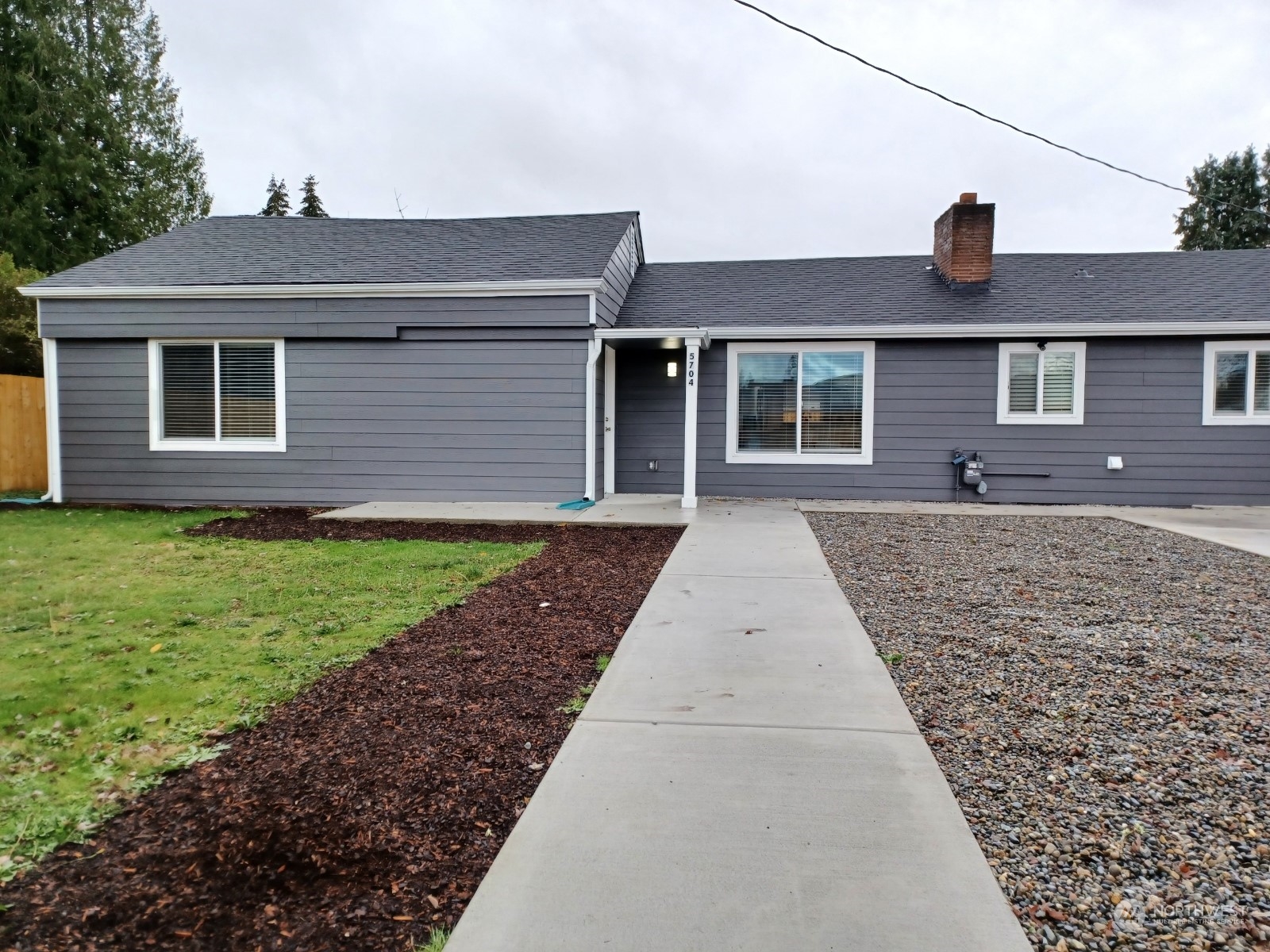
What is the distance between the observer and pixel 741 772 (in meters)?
2.48

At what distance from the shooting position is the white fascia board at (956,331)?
941 cm

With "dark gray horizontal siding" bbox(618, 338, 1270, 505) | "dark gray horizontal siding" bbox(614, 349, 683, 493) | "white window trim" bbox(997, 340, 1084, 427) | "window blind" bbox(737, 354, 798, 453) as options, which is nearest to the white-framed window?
"dark gray horizontal siding" bbox(618, 338, 1270, 505)

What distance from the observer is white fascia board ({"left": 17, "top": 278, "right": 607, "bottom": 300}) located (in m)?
9.24

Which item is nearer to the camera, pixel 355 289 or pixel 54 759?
pixel 54 759

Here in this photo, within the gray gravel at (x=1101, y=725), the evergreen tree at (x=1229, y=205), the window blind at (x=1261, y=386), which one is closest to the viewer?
the gray gravel at (x=1101, y=725)

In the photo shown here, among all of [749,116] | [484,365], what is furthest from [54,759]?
[749,116]

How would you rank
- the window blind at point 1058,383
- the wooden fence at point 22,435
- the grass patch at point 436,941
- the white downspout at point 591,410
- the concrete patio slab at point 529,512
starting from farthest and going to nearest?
the wooden fence at point 22,435
the window blind at point 1058,383
the white downspout at point 591,410
the concrete patio slab at point 529,512
the grass patch at point 436,941

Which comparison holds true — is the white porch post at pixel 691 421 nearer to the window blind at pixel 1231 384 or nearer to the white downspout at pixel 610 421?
the white downspout at pixel 610 421

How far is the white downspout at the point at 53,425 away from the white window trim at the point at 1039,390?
13.5 m

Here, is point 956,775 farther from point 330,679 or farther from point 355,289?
point 355,289

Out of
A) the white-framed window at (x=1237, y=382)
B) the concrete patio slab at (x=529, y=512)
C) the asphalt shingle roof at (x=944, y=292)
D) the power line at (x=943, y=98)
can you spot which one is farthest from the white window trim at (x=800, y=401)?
the white-framed window at (x=1237, y=382)

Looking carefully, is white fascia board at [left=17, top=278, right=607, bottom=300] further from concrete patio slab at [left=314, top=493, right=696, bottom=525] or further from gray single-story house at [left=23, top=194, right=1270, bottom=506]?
concrete patio slab at [left=314, top=493, right=696, bottom=525]

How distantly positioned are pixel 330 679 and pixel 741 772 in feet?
6.76

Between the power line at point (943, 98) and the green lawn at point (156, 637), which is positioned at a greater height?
the power line at point (943, 98)
